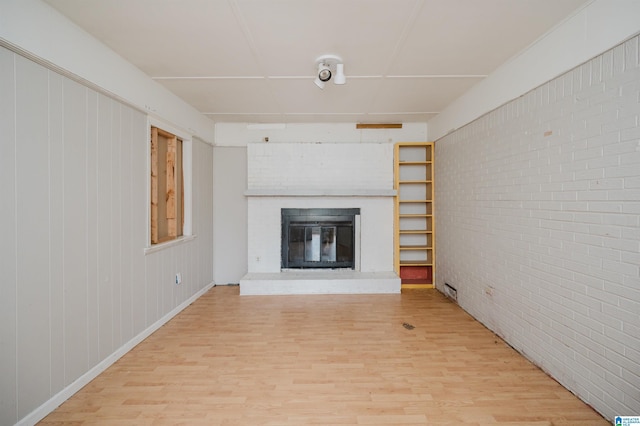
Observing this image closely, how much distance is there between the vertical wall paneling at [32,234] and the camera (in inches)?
63.9

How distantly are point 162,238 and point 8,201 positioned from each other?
1.74 meters

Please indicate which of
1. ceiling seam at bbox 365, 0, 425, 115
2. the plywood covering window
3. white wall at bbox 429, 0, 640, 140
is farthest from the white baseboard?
white wall at bbox 429, 0, 640, 140

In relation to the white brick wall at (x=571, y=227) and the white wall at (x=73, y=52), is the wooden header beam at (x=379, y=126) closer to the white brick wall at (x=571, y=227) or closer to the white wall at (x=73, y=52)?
the white brick wall at (x=571, y=227)

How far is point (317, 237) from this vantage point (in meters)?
4.52

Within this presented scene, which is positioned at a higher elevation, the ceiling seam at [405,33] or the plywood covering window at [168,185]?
the ceiling seam at [405,33]

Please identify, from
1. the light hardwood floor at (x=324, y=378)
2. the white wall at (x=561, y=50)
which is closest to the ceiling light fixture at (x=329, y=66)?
the white wall at (x=561, y=50)

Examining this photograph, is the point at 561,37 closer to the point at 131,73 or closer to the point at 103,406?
the point at 131,73

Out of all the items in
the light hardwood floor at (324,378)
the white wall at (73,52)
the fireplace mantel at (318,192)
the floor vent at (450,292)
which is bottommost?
the light hardwood floor at (324,378)

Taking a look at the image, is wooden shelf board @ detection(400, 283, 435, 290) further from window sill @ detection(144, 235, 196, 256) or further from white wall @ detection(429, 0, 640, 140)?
window sill @ detection(144, 235, 196, 256)

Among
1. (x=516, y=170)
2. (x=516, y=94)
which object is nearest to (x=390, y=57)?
(x=516, y=94)

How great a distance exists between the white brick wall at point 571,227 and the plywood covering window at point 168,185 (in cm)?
340

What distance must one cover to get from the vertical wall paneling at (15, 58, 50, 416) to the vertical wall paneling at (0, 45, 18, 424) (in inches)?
1.1

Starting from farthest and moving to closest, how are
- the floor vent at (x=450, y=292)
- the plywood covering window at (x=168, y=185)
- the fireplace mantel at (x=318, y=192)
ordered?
the fireplace mantel at (x=318, y=192) → the floor vent at (x=450, y=292) → the plywood covering window at (x=168, y=185)

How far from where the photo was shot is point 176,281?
3.38m
